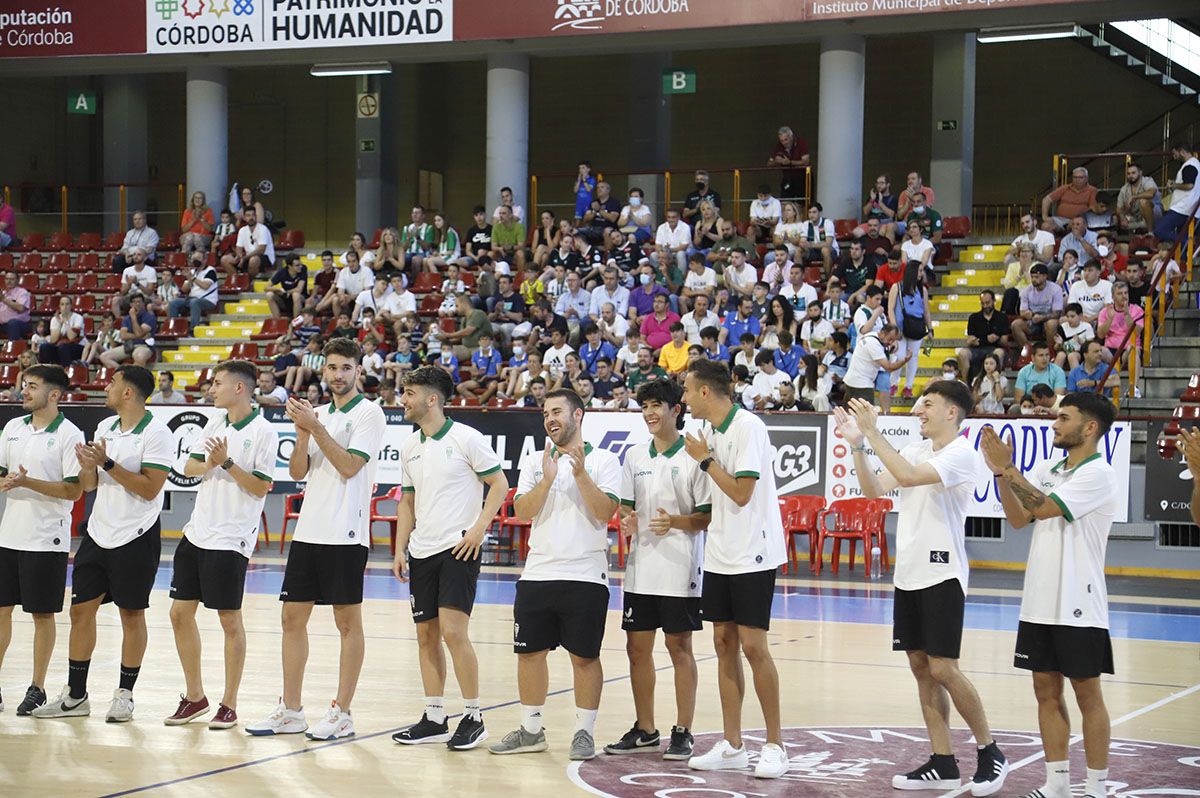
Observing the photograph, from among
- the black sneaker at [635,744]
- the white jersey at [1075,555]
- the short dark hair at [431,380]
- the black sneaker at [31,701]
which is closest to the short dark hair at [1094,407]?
the white jersey at [1075,555]

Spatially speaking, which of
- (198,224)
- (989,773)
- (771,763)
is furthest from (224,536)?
(198,224)

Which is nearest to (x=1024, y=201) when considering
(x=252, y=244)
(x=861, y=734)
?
(x=252, y=244)

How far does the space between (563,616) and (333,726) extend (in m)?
1.55

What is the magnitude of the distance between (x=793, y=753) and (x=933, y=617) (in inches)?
53.1

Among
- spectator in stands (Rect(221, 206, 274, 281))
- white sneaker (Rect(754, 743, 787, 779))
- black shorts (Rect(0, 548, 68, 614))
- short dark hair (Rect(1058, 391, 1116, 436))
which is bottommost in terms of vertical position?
white sneaker (Rect(754, 743, 787, 779))

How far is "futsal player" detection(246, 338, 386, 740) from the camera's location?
9.05m

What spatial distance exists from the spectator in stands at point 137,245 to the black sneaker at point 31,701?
20284mm

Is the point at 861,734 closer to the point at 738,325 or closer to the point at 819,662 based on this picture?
the point at 819,662

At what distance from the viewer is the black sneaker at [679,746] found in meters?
8.50

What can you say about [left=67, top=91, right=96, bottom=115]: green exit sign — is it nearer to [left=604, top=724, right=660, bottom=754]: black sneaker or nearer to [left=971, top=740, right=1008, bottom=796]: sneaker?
[left=604, top=724, right=660, bottom=754]: black sneaker

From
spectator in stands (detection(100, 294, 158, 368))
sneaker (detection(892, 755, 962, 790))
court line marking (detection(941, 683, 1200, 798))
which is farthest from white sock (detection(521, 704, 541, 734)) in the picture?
spectator in stands (detection(100, 294, 158, 368))

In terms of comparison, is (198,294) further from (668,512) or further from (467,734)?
(668,512)

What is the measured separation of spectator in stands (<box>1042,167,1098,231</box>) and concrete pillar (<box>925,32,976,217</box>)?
3058 millimetres

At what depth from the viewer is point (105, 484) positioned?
9.60 metres
